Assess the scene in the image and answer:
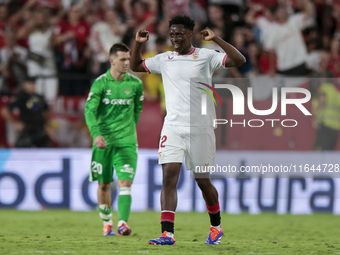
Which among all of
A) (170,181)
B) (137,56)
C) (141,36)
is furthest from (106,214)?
(141,36)

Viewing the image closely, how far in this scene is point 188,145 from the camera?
5730 mm

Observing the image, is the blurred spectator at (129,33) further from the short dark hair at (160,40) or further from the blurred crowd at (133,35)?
the short dark hair at (160,40)

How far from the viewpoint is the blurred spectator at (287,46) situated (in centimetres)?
1242

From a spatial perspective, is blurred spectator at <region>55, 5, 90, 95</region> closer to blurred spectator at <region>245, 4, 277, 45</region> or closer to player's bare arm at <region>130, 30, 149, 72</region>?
blurred spectator at <region>245, 4, 277, 45</region>

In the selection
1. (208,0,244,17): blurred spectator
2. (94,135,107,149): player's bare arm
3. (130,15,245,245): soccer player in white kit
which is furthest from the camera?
(208,0,244,17): blurred spectator

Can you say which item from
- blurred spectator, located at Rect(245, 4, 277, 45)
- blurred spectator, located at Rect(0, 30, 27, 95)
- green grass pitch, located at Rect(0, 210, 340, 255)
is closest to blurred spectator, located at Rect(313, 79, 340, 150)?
green grass pitch, located at Rect(0, 210, 340, 255)

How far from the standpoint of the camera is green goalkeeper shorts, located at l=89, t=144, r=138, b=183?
278 inches

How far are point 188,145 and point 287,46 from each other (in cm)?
765

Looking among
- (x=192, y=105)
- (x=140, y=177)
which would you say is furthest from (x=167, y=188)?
(x=140, y=177)

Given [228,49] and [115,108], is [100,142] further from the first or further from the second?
[228,49]

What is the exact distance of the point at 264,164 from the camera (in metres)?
10.1

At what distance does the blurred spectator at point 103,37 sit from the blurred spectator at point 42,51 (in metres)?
0.90

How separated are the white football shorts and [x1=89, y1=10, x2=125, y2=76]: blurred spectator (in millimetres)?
6611

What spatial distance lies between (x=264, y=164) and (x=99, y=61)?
4431 mm
